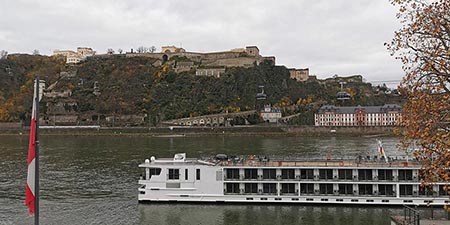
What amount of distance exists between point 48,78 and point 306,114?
96.6m

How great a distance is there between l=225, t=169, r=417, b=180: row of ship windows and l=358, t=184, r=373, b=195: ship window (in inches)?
18.0

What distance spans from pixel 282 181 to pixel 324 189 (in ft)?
9.07

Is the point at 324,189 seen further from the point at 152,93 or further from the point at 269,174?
the point at 152,93

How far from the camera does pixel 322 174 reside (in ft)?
90.9

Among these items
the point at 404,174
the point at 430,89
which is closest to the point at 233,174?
the point at 404,174

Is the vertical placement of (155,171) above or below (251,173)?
above

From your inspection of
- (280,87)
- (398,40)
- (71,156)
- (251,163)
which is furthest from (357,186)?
(280,87)

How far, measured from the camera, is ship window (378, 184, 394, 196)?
2694 cm

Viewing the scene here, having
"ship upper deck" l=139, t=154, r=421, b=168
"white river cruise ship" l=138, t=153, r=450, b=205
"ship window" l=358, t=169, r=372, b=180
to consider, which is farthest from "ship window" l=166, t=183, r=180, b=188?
"ship window" l=358, t=169, r=372, b=180

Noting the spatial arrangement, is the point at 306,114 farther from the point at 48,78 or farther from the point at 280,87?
the point at 48,78

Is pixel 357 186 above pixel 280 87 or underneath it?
underneath

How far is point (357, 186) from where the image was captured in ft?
89.5

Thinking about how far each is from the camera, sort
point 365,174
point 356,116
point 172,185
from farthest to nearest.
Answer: point 356,116 < point 172,185 < point 365,174

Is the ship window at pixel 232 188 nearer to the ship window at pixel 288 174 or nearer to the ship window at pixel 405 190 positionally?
the ship window at pixel 288 174
